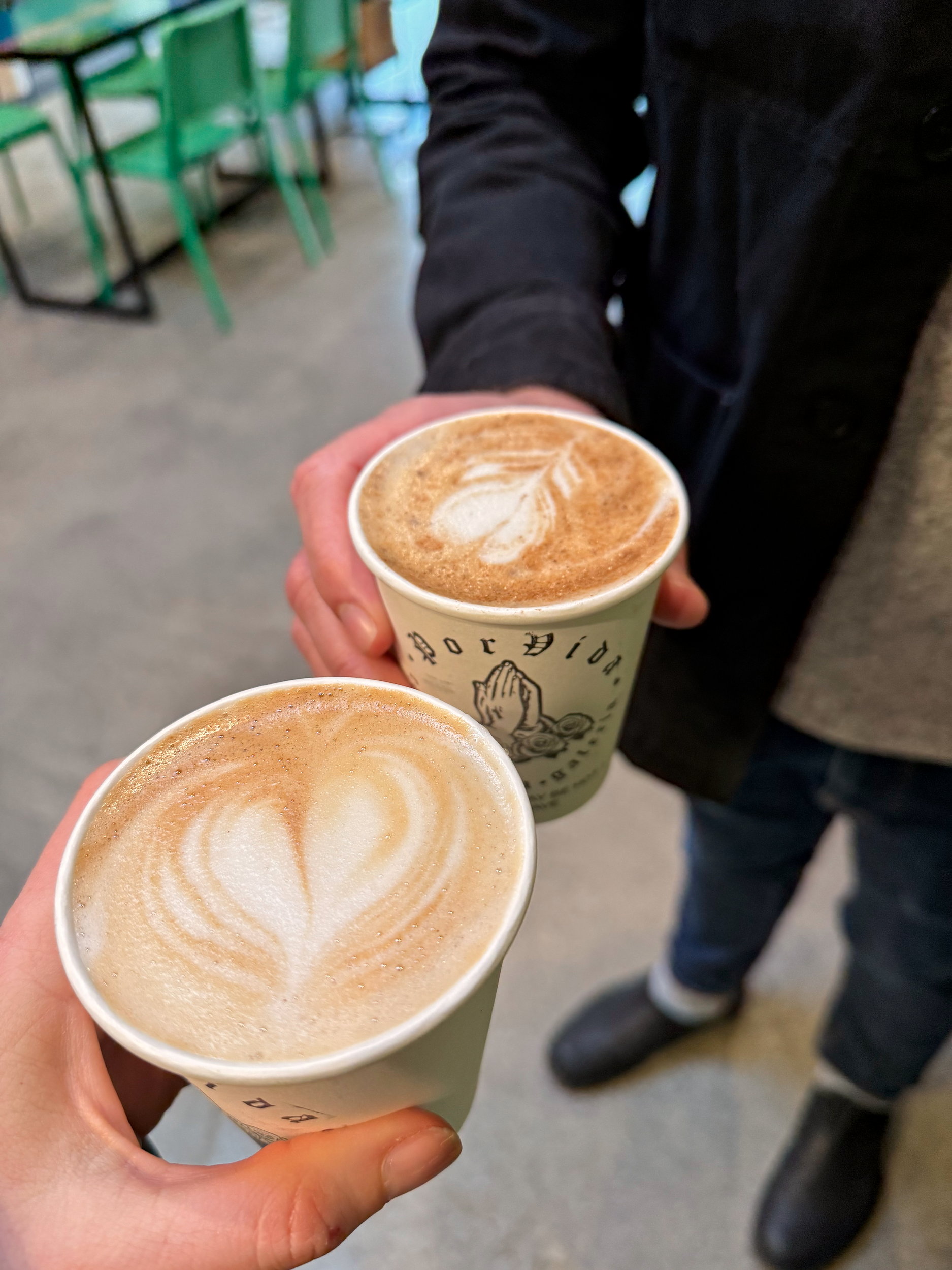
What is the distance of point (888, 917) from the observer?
1116 millimetres

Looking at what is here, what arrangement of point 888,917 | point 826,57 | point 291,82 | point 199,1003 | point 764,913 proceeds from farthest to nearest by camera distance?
point 291,82, point 764,913, point 888,917, point 826,57, point 199,1003

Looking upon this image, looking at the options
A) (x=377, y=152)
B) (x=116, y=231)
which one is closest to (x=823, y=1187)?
(x=116, y=231)

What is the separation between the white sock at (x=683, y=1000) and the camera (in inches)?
57.6

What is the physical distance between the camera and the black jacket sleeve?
81 cm

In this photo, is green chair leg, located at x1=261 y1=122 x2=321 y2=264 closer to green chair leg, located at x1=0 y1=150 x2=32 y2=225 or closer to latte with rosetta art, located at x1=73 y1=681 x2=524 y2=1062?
green chair leg, located at x1=0 y1=150 x2=32 y2=225

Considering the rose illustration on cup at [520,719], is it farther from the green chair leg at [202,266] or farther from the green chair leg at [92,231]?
the green chair leg at [92,231]

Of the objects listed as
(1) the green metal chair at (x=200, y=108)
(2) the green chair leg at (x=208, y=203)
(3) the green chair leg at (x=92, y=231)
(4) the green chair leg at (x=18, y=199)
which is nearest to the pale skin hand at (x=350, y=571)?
(1) the green metal chair at (x=200, y=108)

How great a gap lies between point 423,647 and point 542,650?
94 millimetres

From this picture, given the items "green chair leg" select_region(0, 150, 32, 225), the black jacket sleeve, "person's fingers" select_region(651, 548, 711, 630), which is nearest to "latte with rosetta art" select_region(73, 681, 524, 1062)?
"person's fingers" select_region(651, 548, 711, 630)

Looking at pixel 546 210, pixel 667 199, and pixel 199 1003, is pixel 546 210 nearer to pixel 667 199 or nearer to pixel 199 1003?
pixel 667 199

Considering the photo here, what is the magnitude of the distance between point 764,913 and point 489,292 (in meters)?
0.99

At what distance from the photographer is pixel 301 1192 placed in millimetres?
470

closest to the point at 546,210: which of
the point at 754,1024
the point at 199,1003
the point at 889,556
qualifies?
the point at 889,556

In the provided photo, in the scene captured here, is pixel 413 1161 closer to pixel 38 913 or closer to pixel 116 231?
pixel 38 913
